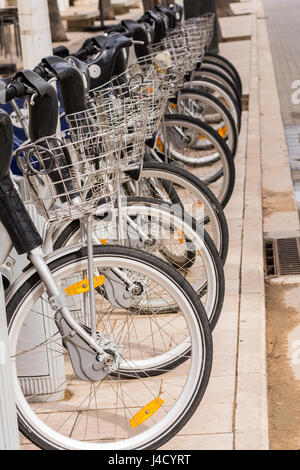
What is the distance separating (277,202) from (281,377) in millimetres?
3160

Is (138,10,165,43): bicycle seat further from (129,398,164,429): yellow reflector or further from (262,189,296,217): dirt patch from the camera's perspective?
(129,398,164,429): yellow reflector

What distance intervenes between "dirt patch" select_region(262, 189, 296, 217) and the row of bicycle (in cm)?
180

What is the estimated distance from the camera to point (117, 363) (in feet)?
10.9

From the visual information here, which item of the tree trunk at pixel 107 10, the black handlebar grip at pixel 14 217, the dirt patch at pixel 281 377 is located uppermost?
the tree trunk at pixel 107 10

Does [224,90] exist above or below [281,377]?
above

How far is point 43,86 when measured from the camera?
9.96 ft

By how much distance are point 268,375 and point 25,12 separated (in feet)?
6.44

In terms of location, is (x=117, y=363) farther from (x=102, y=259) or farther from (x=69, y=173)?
(x=69, y=173)

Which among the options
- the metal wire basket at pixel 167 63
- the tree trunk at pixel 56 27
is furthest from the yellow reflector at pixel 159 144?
the tree trunk at pixel 56 27

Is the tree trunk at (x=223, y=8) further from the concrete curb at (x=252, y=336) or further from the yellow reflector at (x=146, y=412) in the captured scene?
the yellow reflector at (x=146, y=412)

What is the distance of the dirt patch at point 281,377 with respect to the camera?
379 centimetres

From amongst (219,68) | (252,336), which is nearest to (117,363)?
(252,336)

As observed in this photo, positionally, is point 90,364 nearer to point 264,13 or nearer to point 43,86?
point 43,86

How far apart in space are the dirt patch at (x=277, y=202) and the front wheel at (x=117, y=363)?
270cm
